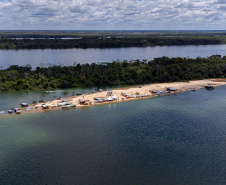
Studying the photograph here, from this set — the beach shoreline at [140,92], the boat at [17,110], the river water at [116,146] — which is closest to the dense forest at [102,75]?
the beach shoreline at [140,92]

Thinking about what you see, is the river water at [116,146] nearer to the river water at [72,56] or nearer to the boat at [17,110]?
the boat at [17,110]

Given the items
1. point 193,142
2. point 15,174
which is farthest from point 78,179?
point 193,142

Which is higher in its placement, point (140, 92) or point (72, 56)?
point (72, 56)

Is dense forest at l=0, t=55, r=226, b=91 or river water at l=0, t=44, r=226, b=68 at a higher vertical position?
river water at l=0, t=44, r=226, b=68

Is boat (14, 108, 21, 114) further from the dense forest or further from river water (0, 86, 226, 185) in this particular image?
the dense forest

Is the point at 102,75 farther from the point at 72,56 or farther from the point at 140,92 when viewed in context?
the point at 72,56

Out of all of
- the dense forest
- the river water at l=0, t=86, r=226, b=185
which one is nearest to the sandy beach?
the dense forest

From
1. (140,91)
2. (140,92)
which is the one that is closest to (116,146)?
(140,92)
